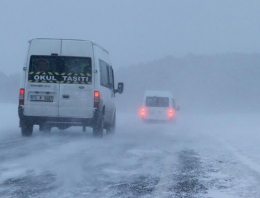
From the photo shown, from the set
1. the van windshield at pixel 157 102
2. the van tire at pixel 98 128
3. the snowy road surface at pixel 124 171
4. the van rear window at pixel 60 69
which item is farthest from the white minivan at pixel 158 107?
the snowy road surface at pixel 124 171

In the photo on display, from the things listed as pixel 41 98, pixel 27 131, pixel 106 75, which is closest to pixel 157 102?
pixel 106 75

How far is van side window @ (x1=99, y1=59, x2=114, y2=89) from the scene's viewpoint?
54.6 ft

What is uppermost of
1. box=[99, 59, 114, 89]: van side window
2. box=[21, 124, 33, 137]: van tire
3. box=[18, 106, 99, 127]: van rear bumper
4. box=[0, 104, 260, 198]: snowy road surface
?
box=[99, 59, 114, 89]: van side window

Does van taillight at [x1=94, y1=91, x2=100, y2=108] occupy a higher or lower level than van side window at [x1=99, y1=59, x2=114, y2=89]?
lower

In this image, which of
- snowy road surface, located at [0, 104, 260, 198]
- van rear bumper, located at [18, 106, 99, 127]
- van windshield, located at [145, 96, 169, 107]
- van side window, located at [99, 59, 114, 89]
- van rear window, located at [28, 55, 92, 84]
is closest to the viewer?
snowy road surface, located at [0, 104, 260, 198]

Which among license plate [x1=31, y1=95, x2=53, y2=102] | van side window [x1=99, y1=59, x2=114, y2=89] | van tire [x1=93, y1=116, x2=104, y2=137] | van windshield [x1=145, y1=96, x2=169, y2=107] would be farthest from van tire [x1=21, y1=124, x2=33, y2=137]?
van windshield [x1=145, y1=96, x2=169, y2=107]

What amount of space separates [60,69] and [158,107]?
12971 millimetres

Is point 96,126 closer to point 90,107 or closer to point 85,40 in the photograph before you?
point 90,107

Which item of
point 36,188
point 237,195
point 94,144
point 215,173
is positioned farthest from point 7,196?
point 94,144

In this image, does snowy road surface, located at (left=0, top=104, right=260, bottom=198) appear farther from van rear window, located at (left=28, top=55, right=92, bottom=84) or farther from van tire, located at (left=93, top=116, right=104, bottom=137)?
van rear window, located at (left=28, top=55, right=92, bottom=84)

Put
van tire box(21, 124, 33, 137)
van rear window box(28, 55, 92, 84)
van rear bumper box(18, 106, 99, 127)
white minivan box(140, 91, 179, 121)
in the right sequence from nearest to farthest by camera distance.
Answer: van rear bumper box(18, 106, 99, 127), van rear window box(28, 55, 92, 84), van tire box(21, 124, 33, 137), white minivan box(140, 91, 179, 121)

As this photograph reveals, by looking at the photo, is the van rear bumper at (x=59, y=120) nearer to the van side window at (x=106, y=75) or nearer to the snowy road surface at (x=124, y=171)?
the van side window at (x=106, y=75)

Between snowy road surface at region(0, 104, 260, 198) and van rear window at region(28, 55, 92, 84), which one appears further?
van rear window at region(28, 55, 92, 84)

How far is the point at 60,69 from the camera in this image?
1572 cm
